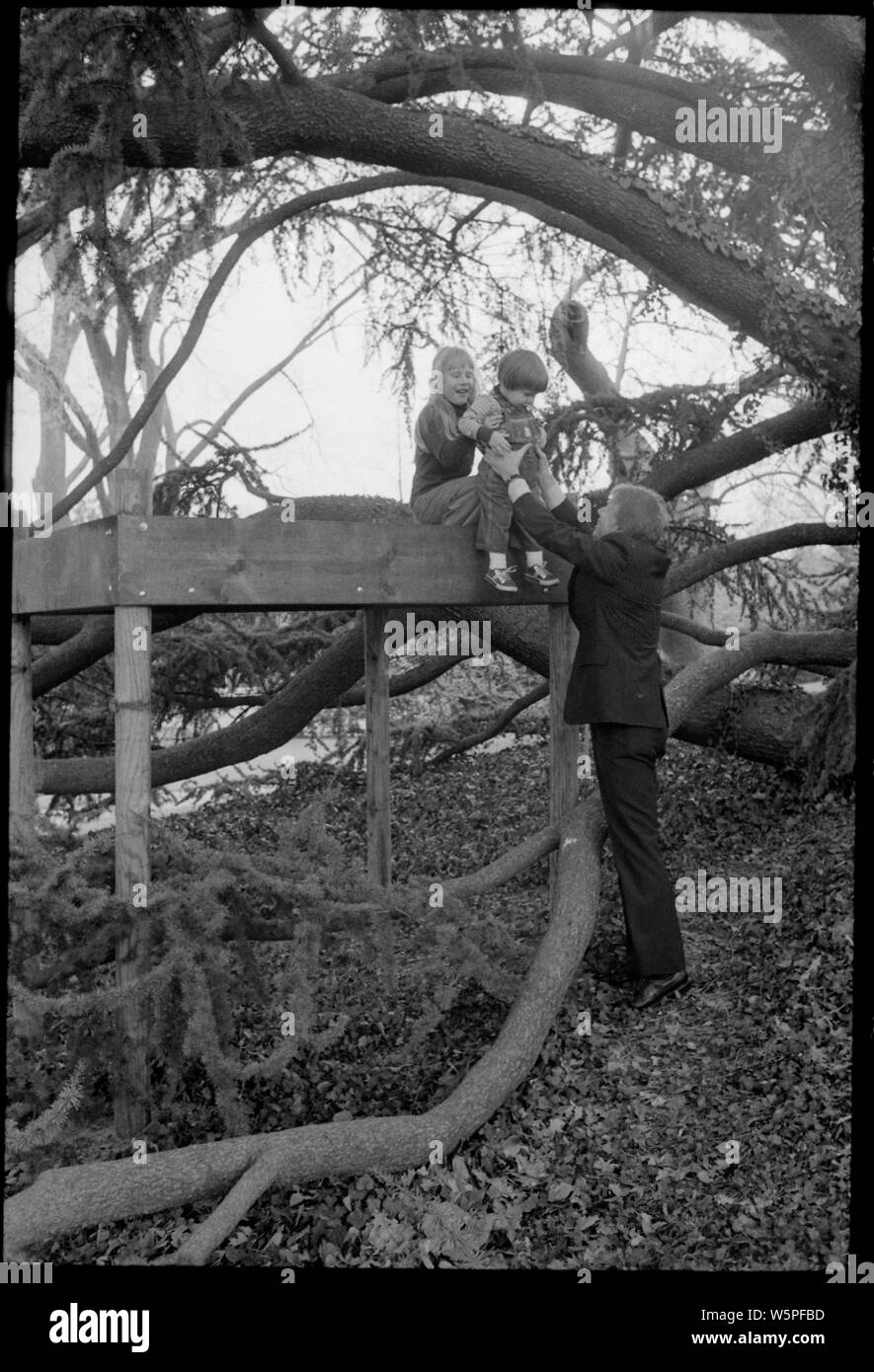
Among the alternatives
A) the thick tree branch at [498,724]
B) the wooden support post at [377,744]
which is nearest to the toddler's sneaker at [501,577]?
the wooden support post at [377,744]

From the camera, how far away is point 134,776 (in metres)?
4.97

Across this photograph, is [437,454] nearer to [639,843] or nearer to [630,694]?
[630,694]

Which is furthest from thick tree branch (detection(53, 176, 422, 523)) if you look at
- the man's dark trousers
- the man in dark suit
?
the man's dark trousers

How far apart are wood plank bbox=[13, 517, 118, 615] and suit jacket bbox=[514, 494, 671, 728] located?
1.79 meters

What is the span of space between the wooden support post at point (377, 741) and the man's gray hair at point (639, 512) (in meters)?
1.57

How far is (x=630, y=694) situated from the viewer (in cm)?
559

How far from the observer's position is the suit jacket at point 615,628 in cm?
548

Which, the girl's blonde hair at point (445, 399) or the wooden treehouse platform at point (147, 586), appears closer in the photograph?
the wooden treehouse platform at point (147, 586)

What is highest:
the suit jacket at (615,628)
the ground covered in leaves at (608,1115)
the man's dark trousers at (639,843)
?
the suit jacket at (615,628)

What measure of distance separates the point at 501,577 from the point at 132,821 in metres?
2.00

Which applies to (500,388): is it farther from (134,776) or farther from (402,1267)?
(402,1267)

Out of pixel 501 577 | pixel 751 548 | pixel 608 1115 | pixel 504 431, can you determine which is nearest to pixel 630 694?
pixel 501 577

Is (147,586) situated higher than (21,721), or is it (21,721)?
(147,586)

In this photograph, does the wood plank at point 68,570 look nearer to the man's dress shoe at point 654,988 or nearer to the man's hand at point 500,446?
the man's hand at point 500,446
